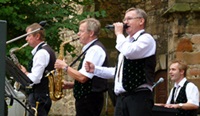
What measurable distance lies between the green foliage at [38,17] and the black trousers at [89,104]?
15.6 ft

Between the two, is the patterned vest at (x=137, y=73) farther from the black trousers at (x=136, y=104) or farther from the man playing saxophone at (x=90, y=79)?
the man playing saxophone at (x=90, y=79)

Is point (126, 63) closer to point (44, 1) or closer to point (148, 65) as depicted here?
point (148, 65)

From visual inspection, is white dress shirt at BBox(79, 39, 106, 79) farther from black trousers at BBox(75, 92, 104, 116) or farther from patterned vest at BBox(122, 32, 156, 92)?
patterned vest at BBox(122, 32, 156, 92)

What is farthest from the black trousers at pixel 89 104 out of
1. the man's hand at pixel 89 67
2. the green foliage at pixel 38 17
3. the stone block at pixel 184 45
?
the stone block at pixel 184 45

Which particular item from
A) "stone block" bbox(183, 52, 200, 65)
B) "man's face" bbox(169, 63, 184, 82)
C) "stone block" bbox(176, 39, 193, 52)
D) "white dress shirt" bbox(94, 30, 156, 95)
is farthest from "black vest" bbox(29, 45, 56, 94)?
"stone block" bbox(176, 39, 193, 52)

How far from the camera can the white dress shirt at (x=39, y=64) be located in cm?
783

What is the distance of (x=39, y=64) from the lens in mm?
7906

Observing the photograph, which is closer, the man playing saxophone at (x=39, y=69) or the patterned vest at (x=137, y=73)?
A: the patterned vest at (x=137, y=73)

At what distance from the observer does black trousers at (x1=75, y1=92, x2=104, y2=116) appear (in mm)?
7117

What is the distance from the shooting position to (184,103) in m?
7.91

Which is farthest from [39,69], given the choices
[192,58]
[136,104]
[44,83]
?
[192,58]

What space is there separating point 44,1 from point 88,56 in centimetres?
573

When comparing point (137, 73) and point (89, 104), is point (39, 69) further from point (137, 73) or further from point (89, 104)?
point (137, 73)

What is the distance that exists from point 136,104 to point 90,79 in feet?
3.46
